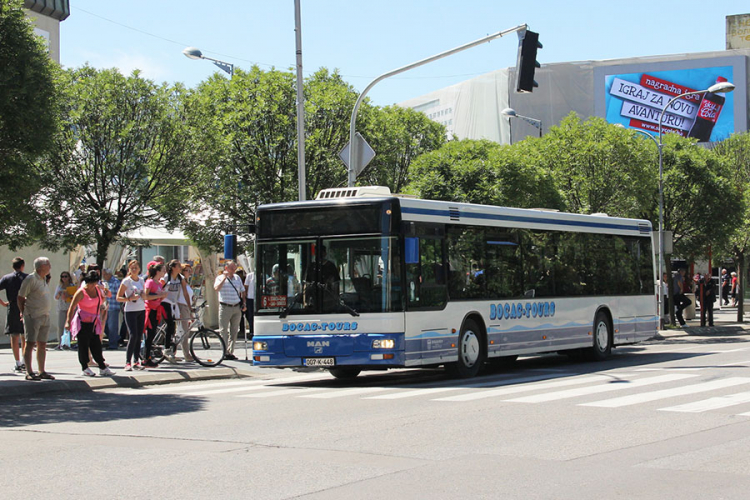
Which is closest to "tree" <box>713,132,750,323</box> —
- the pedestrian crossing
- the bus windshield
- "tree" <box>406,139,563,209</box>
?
"tree" <box>406,139,563,209</box>

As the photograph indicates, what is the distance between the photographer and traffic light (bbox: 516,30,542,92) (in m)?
17.1

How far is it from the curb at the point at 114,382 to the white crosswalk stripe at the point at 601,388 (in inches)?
236

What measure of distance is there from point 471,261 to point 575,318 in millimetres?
3833

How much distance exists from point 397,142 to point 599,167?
11.9m

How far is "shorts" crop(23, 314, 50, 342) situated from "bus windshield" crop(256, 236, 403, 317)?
3.20 meters

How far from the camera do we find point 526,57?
17.3 m

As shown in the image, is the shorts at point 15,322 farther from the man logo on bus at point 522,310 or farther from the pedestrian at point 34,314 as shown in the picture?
the man logo on bus at point 522,310

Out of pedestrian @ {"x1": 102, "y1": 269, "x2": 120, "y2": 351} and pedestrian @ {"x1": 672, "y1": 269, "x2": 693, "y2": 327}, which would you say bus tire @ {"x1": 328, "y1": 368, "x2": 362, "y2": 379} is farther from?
pedestrian @ {"x1": 672, "y1": 269, "x2": 693, "y2": 327}

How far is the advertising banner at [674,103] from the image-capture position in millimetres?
64875

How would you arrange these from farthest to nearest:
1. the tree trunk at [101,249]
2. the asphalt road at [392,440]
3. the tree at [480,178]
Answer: the tree at [480,178] < the tree trunk at [101,249] < the asphalt road at [392,440]

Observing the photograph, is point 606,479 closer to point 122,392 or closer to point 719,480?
point 719,480

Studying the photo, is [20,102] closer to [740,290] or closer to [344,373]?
[344,373]

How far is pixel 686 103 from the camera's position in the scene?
2571 inches

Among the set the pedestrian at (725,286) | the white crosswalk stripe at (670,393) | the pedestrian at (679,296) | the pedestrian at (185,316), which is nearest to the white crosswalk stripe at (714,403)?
the white crosswalk stripe at (670,393)
